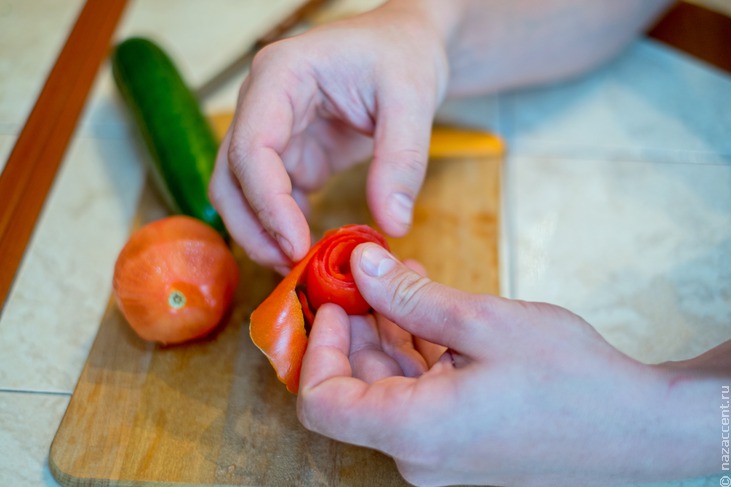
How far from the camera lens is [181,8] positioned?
2.30 meters

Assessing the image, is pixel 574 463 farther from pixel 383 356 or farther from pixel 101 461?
pixel 101 461

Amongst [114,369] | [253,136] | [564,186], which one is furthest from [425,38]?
[114,369]

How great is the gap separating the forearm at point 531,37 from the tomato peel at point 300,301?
68 centimetres

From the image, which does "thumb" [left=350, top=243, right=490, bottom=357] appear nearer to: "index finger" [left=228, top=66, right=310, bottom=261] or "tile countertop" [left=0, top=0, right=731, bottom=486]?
"index finger" [left=228, top=66, right=310, bottom=261]

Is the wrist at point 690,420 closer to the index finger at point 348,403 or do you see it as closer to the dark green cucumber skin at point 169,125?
the index finger at point 348,403

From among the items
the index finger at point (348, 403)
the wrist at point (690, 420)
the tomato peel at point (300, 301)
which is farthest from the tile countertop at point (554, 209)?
the index finger at point (348, 403)

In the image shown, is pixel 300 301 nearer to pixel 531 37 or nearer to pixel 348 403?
pixel 348 403

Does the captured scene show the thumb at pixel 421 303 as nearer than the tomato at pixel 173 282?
Yes

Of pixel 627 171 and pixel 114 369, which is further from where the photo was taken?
pixel 627 171

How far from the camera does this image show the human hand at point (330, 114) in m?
1.26

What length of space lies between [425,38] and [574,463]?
84 cm

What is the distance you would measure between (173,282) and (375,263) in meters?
0.41

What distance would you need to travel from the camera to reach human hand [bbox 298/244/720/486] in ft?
3.13

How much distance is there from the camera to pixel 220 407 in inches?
51.0
